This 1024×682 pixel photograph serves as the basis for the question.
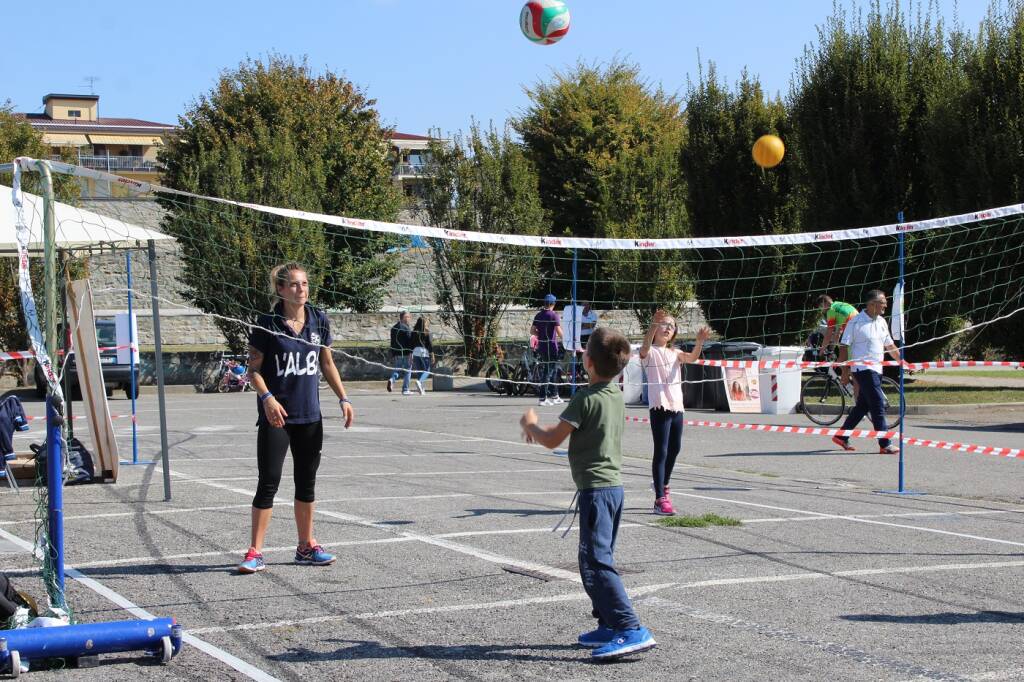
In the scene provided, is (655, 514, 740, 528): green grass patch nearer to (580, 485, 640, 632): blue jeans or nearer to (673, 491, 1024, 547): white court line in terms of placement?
(673, 491, 1024, 547): white court line

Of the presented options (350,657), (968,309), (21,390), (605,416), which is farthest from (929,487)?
(21,390)

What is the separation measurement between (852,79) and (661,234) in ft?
30.5

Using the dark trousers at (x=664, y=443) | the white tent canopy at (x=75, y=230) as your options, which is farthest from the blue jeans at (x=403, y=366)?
the dark trousers at (x=664, y=443)

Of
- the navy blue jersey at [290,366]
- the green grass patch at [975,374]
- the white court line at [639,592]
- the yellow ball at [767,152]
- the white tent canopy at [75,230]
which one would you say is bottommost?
the white court line at [639,592]

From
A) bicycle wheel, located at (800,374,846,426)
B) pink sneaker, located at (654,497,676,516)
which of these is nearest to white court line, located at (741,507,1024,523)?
pink sneaker, located at (654,497,676,516)

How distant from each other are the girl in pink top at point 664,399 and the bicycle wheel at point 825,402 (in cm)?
890

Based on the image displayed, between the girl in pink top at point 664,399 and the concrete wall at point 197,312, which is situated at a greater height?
the concrete wall at point 197,312

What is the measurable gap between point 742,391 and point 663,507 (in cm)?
1220

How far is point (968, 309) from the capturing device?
25.1m

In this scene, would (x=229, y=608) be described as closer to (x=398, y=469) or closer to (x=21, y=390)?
(x=398, y=469)

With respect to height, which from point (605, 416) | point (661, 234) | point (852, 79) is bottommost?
point (605, 416)

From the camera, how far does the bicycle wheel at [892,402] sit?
56.6 feet

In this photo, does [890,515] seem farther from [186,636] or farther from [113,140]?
[113,140]

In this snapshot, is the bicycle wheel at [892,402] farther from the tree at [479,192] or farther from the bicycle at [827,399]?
the tree at [479,192]
